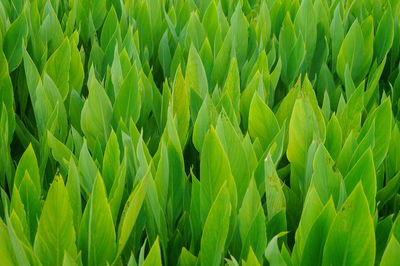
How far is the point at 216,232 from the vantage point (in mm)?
1452

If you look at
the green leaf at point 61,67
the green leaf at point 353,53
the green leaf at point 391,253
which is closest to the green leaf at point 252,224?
the green leaf at point 391,253

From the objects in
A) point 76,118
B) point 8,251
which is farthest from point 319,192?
point 76,118

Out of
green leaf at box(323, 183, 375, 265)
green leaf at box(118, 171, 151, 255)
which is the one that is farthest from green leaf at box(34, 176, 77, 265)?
green leaf at box(323, 183, 375, 265)

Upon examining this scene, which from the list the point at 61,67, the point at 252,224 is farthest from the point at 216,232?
the point at 61,67

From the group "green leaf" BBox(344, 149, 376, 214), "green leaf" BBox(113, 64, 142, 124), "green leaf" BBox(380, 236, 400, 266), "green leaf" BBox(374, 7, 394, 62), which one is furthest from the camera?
"green leaf" BBox(374, 7, 394, 62)

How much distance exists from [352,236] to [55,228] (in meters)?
0.59

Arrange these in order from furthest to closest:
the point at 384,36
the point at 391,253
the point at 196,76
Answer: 1. the point at 384,36
2. the point at 196,76
3. the point at 391,253

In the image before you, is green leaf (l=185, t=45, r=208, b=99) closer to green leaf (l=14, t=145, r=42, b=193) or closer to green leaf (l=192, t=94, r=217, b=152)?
green leaf (l=192, t=94, r=217, b=152)

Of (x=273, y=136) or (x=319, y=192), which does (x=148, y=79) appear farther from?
(x=319, y=192)

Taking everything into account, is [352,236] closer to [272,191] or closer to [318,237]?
[318,237]

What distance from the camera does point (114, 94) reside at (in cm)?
216

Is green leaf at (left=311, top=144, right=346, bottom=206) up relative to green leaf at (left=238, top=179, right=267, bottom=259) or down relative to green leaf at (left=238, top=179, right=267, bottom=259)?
up

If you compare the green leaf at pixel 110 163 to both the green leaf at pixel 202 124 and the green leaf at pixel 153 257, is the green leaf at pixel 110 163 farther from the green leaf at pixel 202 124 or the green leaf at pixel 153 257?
the green leaf at pixel 153 257

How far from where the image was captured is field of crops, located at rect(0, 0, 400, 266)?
1432mm
